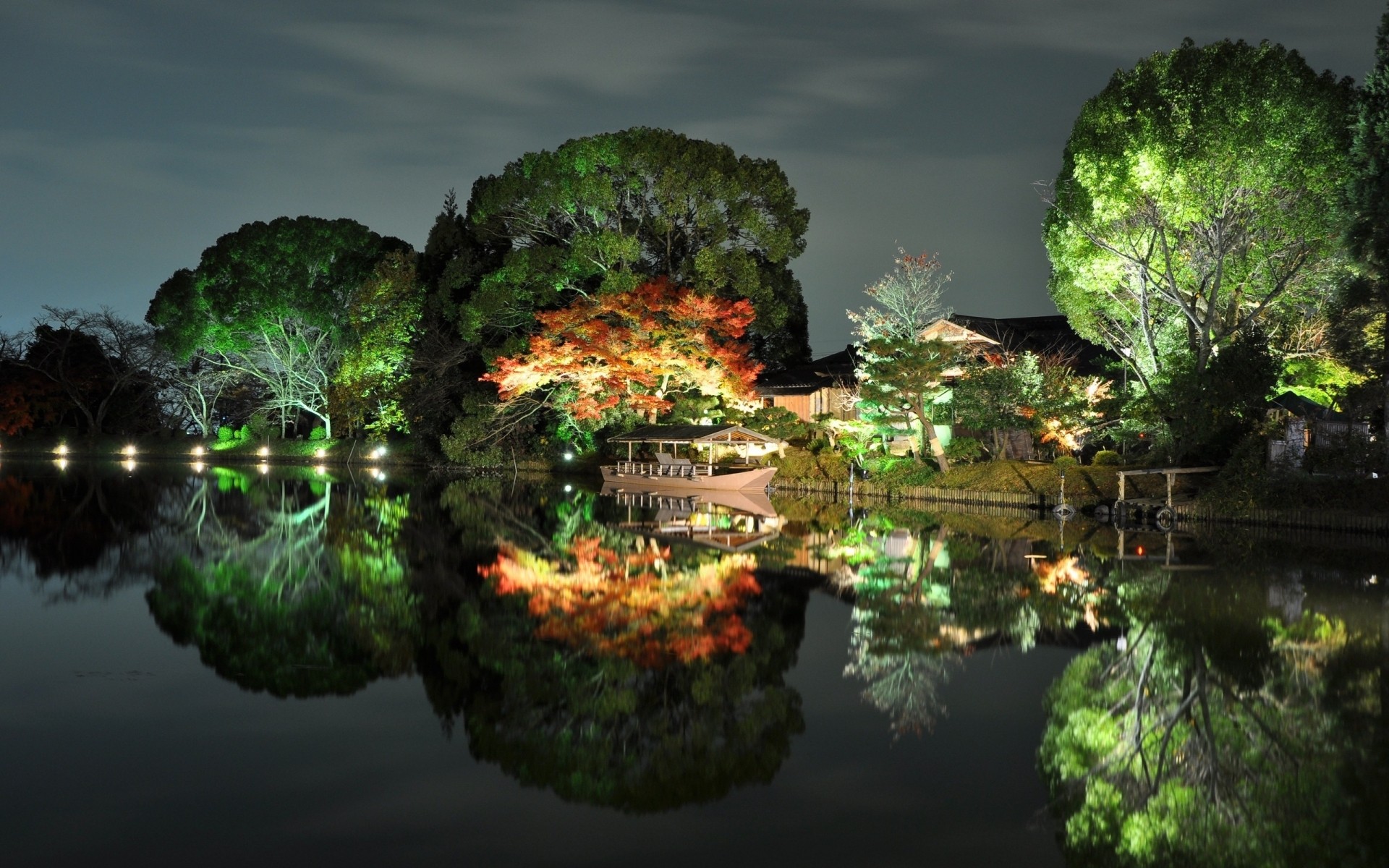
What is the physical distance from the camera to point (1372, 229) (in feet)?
72.9

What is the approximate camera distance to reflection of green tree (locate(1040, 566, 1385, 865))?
6473 mm

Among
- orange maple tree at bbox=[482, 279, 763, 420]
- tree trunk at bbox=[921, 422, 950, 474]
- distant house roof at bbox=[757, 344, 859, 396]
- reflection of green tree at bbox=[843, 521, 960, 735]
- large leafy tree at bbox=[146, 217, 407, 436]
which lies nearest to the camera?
reflection of green tree at bbox=[843, 521, 960, 735]

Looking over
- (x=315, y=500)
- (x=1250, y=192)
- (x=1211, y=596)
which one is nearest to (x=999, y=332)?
(x=1250, y=192)

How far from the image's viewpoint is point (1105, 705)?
9.18 metres

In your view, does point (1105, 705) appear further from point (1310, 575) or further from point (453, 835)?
point (1310, 575)

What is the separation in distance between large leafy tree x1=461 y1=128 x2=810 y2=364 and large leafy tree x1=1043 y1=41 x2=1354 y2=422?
14107mm

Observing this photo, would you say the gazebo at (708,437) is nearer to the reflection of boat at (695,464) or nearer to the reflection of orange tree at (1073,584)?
the reflection of boat at (695,464)

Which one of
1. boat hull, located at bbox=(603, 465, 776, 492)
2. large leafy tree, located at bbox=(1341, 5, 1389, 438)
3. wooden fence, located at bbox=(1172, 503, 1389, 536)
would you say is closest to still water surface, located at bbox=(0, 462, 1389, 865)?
wooden fence, located at bbox=(1172, 503, 1389, 536)

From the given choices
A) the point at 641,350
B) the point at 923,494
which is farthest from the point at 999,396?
the point at 641,350

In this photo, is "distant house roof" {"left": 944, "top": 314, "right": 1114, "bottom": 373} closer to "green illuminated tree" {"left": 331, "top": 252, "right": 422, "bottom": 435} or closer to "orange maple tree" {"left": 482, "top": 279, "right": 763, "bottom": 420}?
"orange maple tree" {"left": 482, "top": 279, "right": 763, "bottom": 420}

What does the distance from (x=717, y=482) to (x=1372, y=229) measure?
1759 cm

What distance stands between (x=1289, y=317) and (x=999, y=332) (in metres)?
12.9

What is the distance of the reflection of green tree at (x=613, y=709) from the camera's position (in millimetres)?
7469

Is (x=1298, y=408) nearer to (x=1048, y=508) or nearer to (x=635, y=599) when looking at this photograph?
(x=1048, y=508)
